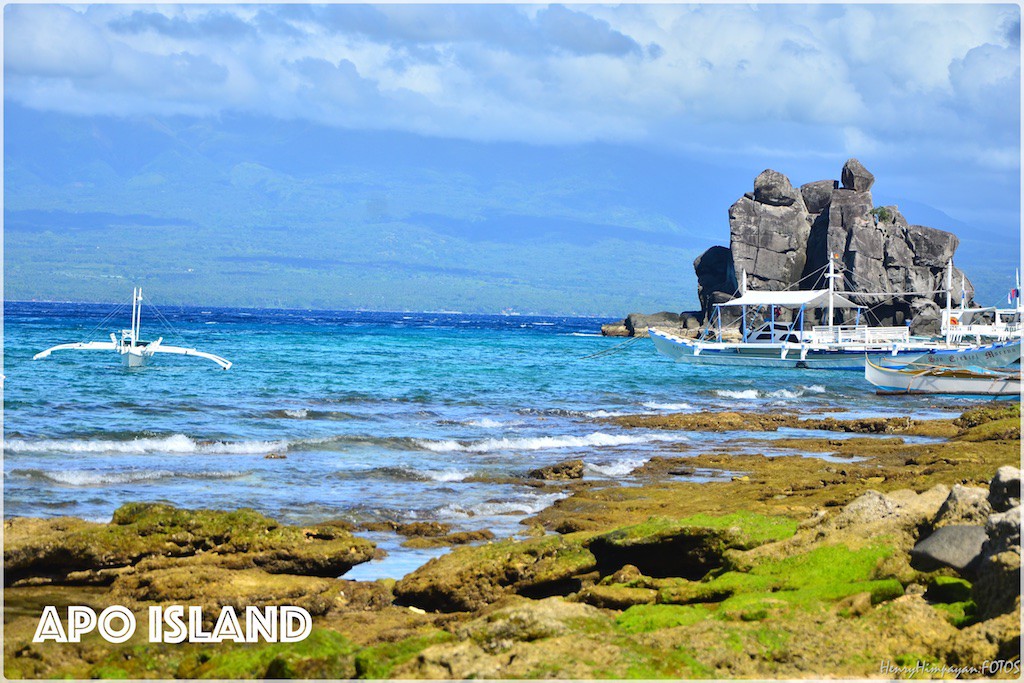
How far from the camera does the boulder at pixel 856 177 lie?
106m

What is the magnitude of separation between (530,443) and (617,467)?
3.97 m

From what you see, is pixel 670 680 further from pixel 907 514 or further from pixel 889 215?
pixel 889 215

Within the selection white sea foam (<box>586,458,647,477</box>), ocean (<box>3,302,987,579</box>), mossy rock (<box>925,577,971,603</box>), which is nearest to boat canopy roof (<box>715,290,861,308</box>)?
ocean (<box>3,302,987,579</box>)

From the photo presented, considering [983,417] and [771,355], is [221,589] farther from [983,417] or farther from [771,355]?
[771,355]

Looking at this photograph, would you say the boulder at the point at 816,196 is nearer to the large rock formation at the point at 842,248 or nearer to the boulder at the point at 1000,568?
the large rock formation at the point at 842,248

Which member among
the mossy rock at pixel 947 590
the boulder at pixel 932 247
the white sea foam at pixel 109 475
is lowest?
the white sea foam at pixel 109 475

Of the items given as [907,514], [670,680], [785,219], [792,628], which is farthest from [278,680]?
[785,219]

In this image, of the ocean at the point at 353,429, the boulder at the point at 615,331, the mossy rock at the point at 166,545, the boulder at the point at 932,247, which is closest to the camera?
the mossy rock at the point at 166,545

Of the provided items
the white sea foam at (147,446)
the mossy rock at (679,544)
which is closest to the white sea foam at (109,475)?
the white sea foam at (147,446)

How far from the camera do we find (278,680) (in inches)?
270

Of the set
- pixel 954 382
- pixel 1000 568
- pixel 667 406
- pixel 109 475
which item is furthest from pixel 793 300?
pixel 1000 568

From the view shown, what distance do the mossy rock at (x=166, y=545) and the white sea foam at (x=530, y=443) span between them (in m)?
10.4

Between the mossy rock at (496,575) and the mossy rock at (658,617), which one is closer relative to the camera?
the mossy rock at (658,617)

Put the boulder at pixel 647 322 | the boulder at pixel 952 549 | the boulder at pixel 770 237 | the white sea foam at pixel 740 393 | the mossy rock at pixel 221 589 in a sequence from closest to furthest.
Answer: the boulder at pixel 952 549, the mossy rock at pixel 221 589, the white sea foam at pixel 740 393, the boulder at pixel 770 237, the boulder at pixel 647 322
